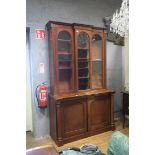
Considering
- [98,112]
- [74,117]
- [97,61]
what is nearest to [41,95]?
[74,117]

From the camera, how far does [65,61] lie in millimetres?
3287

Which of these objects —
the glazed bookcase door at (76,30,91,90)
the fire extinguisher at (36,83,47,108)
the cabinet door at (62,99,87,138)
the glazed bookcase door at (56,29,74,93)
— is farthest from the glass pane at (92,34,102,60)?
the fire extinguisher at (36,83,47,108)

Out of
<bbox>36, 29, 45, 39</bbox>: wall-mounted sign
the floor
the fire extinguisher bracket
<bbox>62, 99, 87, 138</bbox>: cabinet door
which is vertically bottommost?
the floor

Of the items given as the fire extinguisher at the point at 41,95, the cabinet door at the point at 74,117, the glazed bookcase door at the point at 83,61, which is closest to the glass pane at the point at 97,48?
the glazed bookcase door at the point at 83,61

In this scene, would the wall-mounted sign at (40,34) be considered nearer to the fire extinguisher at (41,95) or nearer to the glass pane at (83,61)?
the glass pane at (83,61)

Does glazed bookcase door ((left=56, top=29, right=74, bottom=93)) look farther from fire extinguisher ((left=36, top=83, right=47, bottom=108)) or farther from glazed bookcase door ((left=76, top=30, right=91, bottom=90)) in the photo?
fire extinguisher ((left=36, top=83, right=47, bottom=108))

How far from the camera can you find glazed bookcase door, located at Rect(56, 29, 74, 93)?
316 cm

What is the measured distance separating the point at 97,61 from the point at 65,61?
73 cm

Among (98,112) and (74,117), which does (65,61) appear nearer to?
(74,117)

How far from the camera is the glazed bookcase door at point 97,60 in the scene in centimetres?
362

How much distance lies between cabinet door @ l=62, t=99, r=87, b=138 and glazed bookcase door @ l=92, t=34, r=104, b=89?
626 mm

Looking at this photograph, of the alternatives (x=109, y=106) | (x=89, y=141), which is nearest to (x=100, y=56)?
(x=109, y=106)
